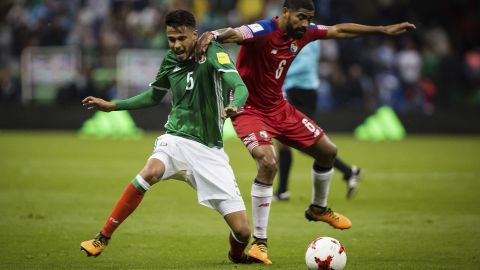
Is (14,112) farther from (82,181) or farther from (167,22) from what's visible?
(167,22)

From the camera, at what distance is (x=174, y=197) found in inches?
491

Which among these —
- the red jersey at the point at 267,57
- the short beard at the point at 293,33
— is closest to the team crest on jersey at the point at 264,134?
the red jersey at the point at 267,57

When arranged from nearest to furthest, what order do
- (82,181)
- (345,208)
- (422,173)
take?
(345,208) → (82,181) → (422,173)

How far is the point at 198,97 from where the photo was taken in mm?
7340

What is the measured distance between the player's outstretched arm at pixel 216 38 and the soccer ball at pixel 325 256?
1864mm

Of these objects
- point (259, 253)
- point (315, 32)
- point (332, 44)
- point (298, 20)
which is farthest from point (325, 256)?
point (332, 44)

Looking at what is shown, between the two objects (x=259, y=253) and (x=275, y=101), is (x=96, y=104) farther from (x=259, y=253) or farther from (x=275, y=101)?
(x=275, y=101)

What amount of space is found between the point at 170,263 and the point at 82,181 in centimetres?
684

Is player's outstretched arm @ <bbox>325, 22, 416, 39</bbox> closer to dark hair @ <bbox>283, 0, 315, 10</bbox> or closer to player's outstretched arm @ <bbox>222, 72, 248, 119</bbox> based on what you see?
dark hair @ <bbox>283, 0, 315, 10</bbox>

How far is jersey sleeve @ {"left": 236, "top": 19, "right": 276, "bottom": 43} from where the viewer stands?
26.5ft

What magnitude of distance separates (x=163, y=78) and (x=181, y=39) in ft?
1.54

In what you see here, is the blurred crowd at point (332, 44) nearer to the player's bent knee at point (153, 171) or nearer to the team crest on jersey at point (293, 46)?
the team crest on jersey at point (293, 46)

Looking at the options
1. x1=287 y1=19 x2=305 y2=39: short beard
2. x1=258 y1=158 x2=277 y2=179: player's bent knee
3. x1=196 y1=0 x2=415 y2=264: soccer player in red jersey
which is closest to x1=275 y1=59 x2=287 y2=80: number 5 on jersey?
x1=196 y1=0 x2=415 y2=264: soccer player in red jersey

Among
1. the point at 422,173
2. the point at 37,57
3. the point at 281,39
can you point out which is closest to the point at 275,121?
the point at 281,39
